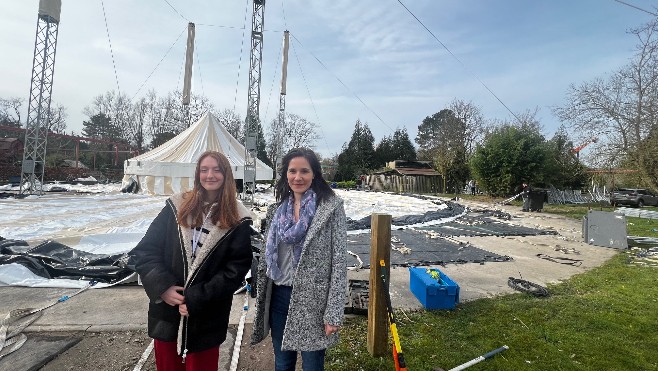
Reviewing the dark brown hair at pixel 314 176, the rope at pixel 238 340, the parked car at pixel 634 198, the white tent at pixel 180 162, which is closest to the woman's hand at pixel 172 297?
the dark brown hair at pixel 314 176

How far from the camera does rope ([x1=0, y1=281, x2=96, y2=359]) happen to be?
2514mm

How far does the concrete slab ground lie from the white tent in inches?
521

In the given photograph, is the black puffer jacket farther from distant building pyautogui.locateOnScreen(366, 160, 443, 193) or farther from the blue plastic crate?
distant building pyautogui.locateOnScreen(366, 160, 443, 193)

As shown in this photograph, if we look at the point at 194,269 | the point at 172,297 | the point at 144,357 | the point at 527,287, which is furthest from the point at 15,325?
the point at 527,287

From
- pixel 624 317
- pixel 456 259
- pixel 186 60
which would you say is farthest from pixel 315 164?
pixel 186 60

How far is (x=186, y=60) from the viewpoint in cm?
1528

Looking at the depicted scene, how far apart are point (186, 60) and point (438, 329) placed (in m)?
16.1

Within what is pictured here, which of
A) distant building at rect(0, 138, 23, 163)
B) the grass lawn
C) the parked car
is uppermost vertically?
distant building at rect(0, 138, 23, 163)

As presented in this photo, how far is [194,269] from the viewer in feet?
5.26

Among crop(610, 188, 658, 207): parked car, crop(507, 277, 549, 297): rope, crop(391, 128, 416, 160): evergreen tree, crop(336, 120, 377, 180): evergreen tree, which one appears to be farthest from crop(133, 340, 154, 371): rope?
crop(391, 128, 416, 160): evergreen tree

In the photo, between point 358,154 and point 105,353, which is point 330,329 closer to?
point 105,353

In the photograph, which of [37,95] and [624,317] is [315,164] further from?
[37,95]

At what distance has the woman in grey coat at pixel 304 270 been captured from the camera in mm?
1634

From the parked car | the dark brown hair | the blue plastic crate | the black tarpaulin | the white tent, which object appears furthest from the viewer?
the parked car
